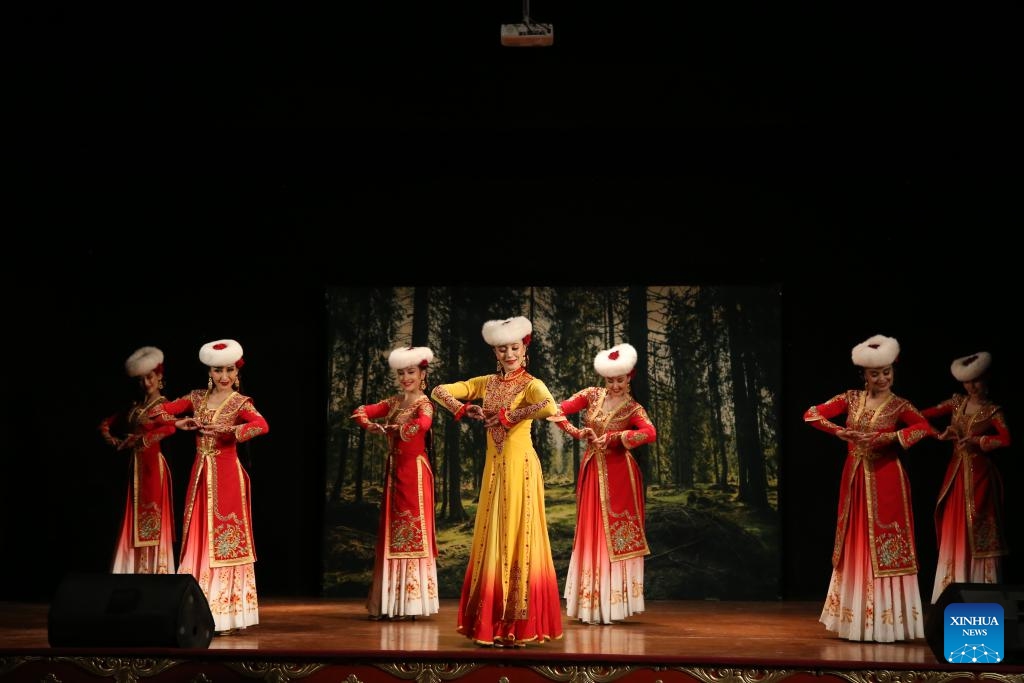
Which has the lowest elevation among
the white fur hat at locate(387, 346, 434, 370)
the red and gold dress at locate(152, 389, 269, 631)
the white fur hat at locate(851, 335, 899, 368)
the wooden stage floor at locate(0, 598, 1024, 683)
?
the wooden stage floor at locate(0, 598, 1024, 683)

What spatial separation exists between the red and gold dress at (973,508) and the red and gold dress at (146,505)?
4333 mm

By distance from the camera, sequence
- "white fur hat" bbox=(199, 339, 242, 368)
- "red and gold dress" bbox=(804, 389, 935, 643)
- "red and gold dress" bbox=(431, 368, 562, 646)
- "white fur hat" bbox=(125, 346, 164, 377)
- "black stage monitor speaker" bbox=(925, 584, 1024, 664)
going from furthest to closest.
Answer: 1. "white fur hat" bbox=(125, 346, 164, 377)
2. "white fur hat" bbox=(199, 339, 242, 368)
3. "red and gold dress" bbox=(804, 389, 935, 643)
4. "red and gold dress" bbox=(431, 368, 562, 646)
5. "black stage monitor speaker" bbox=(925, 584, 1024, 664)

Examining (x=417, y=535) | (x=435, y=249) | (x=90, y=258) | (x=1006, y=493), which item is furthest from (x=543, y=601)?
(x=90, y=258)

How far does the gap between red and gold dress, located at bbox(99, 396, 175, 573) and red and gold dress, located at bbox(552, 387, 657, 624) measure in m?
2.33

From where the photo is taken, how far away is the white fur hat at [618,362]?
6.92 metres

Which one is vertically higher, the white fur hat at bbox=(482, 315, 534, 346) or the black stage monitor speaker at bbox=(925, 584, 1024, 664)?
the white fur hat at bbox=(482, 315, 534, 346)

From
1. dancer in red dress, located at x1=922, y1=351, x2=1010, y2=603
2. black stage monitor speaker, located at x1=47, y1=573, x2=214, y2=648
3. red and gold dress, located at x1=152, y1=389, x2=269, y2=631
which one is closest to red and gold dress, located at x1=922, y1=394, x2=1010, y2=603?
dancer in red dress, located at x1=922, y1=351, x2=1010, y2=603

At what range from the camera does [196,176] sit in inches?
329

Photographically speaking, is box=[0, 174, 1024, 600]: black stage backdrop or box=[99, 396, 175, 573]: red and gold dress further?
Result: box=[0, 174, 1024, 600]: black stage backdrop

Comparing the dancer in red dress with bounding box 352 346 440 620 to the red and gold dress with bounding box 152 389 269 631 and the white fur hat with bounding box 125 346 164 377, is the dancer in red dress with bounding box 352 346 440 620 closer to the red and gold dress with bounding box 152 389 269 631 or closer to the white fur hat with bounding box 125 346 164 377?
the red and gold dress with bounding box 152 389 269 631

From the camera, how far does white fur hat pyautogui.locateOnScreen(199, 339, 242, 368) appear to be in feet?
21.4

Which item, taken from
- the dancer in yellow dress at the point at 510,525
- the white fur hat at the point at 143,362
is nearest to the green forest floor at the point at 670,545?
the white fur hat at the point at 143,362

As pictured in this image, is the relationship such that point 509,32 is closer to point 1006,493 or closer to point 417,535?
point 417,535

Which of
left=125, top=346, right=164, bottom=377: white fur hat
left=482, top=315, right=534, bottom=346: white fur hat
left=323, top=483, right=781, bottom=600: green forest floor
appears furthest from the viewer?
left=323, top=483, right=781, bottom=600: green forest floor
